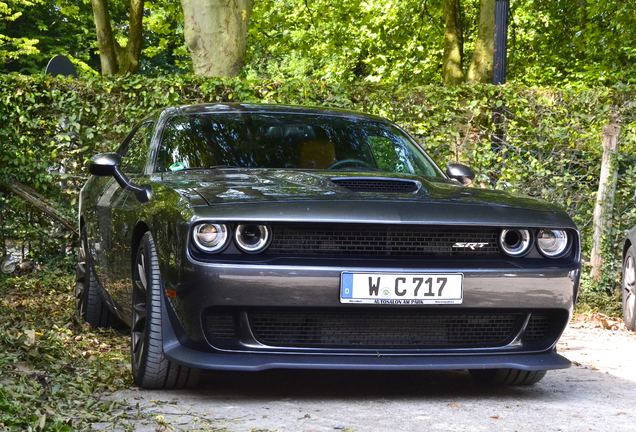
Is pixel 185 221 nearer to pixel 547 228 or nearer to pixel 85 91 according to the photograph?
pixel 547 228

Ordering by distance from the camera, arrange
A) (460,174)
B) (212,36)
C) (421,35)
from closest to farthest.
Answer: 1. (460,174)
2. (212,36)
3. (421,35)

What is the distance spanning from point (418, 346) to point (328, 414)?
2.00 ft

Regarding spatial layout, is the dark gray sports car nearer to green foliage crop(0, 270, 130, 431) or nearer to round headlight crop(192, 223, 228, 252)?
round headlight crop(192, 223, 228, 252)

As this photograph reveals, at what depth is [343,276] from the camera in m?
5.53

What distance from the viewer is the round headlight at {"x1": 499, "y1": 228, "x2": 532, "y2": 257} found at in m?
5.94

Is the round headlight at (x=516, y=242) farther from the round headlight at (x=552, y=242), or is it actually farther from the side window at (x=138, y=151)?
the side window at (x=138, y=151)

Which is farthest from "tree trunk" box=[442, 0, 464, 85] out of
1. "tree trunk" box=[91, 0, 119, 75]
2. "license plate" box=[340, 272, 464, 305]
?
"license plate" box=[340, 272, 464, 305]

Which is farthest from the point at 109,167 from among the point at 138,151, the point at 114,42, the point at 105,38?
the point at 114,42

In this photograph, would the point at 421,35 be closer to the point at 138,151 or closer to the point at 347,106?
the point at 347,106

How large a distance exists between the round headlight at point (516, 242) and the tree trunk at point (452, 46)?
17415 millimetres

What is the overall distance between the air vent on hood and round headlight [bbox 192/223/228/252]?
0.81 m

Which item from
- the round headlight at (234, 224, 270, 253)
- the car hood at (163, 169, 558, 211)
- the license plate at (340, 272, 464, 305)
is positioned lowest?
the license plate at (340, 272, 464, 305)

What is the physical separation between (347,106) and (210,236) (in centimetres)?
726

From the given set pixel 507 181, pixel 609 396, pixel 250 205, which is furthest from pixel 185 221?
pixel 507 181
